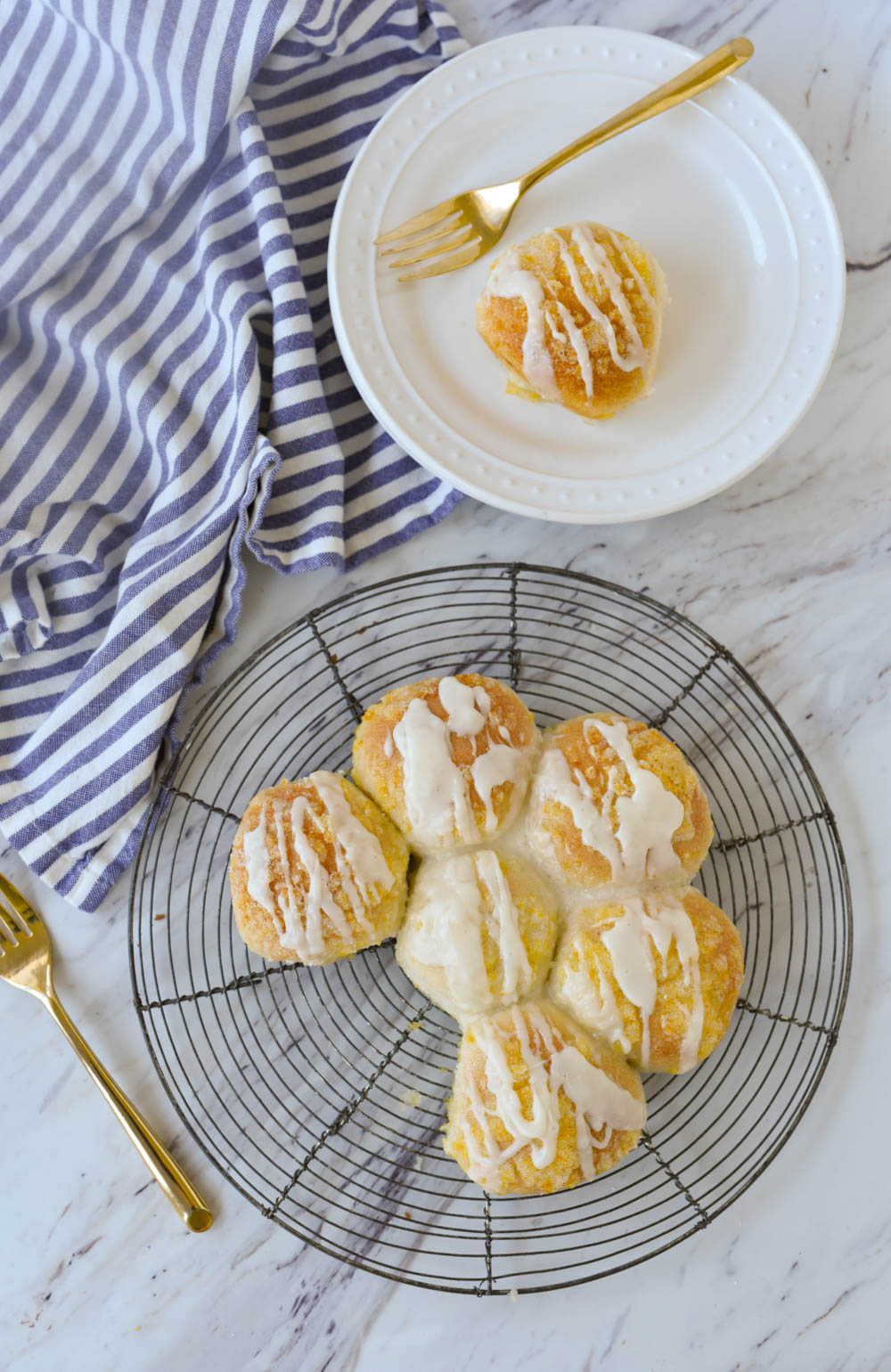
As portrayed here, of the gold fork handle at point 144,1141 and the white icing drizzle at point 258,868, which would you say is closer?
the white icing drizzle at point 258,868

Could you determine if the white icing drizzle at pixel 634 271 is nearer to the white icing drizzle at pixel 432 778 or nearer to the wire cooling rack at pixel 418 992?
the wire cooling rack at pixel 418 992

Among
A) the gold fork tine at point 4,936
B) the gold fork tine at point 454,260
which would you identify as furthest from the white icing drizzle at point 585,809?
the gold fork tine at point 4,936

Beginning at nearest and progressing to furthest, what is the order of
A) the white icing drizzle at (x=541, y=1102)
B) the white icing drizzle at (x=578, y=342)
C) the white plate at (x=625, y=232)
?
1. the white icing drizzle at (x=541, y=1102)
2. the white icing drizzle at (x=578, y=342)
3. the white plate at (x=625, y=232)

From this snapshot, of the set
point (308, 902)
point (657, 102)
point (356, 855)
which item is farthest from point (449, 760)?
point (657, 102)

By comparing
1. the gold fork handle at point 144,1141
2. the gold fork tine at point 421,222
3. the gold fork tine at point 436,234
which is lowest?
the gold fork handle at point 144,1141

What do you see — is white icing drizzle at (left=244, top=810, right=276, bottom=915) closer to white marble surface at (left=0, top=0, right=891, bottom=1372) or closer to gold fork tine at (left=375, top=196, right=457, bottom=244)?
white marble surface at (left=0, top=0, right=891, bottom=1372)

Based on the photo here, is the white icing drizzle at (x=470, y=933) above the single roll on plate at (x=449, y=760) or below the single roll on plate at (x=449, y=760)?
below

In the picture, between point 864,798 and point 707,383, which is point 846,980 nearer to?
point 864,798

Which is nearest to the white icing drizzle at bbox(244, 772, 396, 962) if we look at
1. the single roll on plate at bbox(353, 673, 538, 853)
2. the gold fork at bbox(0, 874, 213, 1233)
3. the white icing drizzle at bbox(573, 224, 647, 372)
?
the single roll on plate at bbox(353, 673, 538, 853)
